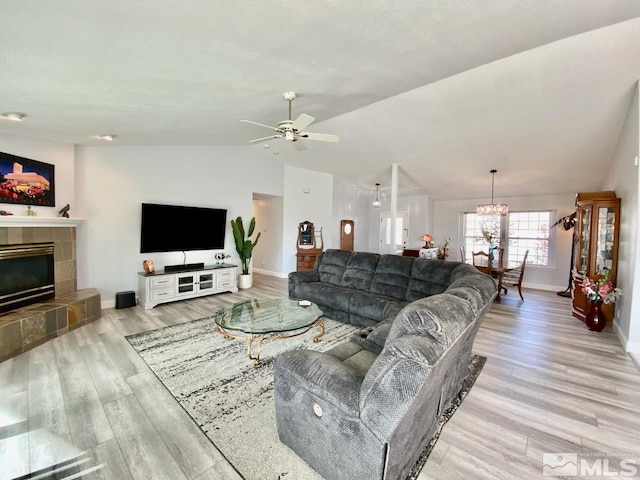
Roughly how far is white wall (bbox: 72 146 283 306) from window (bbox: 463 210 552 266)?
6.62 metres

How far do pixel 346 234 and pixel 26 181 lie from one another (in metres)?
7.21

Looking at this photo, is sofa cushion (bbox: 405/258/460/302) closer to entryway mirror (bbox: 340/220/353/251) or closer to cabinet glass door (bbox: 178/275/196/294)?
cabinet glass door (bbox: 178/275/196/294)

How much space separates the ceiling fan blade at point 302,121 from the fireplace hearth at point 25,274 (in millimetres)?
3667

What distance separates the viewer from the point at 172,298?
4.90 m

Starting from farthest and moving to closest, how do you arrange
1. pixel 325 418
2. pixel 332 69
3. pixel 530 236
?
pixel 530 236 < pixel 332 69 < pixel 325 418

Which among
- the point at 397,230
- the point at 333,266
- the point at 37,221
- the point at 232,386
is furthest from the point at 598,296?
the point at 37,221

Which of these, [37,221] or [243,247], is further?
[243,247]

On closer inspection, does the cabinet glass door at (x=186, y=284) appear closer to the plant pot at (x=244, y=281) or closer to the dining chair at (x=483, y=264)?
the plant pot at (x=244, y=281)

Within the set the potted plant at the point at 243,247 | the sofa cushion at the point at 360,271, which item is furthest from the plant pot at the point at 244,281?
the sofa cushion at the point at 360,271

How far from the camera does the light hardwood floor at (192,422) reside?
1.65m

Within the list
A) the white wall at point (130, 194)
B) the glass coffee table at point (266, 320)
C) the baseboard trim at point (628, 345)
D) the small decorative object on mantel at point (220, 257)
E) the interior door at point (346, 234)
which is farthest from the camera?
the interior door at point (346, 234)

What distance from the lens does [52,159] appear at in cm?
390

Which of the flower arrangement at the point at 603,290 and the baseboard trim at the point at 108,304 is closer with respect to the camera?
the flower arrangement at the point at 603,290

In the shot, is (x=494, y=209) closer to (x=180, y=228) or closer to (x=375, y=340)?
(x=375, y=340)
